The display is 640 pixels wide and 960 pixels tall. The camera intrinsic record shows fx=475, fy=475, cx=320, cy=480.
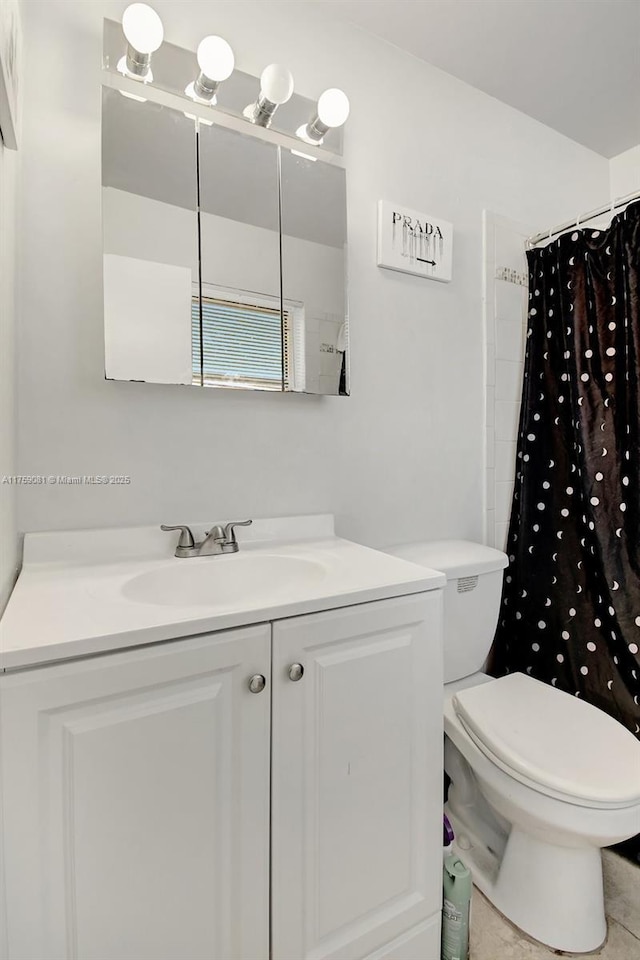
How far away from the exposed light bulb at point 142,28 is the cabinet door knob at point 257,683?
136cm

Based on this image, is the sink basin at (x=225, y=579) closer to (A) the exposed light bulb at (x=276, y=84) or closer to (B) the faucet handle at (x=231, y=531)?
(B) the faucet handle at (x=231, y=531)

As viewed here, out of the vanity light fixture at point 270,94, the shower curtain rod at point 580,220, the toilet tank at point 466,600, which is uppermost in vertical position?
the vanity light fixture at point 270,94

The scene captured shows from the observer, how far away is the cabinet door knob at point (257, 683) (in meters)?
0.78

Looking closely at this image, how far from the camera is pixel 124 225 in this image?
1095mm

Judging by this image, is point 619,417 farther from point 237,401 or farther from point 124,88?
point 124,88

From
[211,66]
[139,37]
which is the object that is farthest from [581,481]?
[139,37]

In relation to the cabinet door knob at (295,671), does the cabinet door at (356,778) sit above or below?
below

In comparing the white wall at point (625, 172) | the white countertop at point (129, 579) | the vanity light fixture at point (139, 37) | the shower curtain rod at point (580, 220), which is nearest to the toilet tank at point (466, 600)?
the white countertop at point (129, 579)

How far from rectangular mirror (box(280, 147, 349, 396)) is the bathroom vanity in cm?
58

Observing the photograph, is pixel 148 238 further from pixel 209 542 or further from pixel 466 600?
pixel 466 600

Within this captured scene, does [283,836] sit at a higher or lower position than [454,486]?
lower

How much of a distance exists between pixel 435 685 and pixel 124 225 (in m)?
1.23

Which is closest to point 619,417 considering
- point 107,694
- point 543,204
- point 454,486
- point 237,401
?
point 454,486

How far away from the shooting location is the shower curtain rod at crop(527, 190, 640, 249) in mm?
1476
